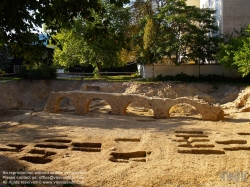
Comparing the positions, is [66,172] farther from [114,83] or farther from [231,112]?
[114,83]

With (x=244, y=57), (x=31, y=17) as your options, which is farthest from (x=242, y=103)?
(x=31, y=17)

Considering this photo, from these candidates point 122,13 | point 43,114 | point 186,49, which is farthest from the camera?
point 122,13

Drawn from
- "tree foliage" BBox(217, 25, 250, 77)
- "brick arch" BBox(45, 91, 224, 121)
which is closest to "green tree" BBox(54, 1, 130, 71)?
"brick arch" BBox(45, 91, 224, 121)

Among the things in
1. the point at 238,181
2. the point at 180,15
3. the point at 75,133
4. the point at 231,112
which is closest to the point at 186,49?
the point at 180,15

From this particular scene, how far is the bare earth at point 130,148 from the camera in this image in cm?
931

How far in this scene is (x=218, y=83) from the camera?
27.2m

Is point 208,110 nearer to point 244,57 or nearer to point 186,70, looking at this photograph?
point 244,57

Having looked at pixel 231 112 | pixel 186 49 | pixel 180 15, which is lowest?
pixel 231 112

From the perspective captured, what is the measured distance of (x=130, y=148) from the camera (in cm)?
1291

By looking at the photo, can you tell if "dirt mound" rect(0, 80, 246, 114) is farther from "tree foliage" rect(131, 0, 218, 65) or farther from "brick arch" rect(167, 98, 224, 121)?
"brick arch" rect(167, 98, 224, 121)

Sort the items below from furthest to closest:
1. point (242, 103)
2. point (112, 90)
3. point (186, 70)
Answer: point (186, 70), point (112, 90), point (242, 103)

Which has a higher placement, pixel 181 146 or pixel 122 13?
pixel 122 13

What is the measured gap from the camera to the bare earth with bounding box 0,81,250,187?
9312 mm

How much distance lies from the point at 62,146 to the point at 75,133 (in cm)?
238
